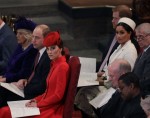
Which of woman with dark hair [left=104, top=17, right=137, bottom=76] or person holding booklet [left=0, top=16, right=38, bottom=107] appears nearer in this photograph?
woman with dark hair [left=104, top=17, right=137, bottom=76]

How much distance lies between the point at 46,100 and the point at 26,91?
1.51 feet

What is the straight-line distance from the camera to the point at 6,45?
5.09 meters

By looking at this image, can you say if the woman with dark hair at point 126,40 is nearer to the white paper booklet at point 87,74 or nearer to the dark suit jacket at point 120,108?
the white paper booklet at point 87,74

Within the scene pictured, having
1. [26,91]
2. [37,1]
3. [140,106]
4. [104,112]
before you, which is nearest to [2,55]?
[26,91]

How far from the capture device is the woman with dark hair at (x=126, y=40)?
4.46 metres

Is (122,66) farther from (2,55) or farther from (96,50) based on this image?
(96,50)

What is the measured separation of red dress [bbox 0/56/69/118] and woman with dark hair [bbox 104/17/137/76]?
2.44ft

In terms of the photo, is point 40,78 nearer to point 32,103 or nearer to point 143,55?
point 32,103

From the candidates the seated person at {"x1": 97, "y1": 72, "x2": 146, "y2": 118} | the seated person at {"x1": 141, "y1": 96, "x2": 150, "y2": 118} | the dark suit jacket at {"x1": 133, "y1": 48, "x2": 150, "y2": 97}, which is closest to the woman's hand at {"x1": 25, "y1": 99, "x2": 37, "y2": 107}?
the seated person at {"x1": 97, "y1": 72, "x2": 146, "y2": 118}

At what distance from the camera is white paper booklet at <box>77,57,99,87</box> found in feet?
14.5

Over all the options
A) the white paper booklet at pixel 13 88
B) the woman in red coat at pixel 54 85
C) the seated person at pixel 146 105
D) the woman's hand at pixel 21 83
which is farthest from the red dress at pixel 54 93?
the seated person at pixel 146 105

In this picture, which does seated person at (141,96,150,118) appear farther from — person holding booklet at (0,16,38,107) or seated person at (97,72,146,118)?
person holding booklet at (0,16,38,107)

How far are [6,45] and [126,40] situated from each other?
1.42 metres

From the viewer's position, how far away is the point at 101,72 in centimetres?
479
